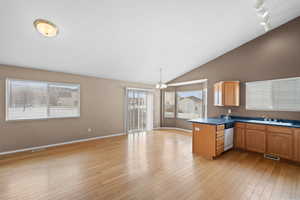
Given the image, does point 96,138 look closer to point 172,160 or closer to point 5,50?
point 172,160

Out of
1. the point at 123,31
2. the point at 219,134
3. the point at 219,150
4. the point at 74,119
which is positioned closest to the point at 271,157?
the point at 219,150

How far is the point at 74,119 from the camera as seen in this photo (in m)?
4.53

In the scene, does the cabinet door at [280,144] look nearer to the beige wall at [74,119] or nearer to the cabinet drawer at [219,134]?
the cabinet drawer at [219,134]

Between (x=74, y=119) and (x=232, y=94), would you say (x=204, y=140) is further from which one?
(x=74, y=119)

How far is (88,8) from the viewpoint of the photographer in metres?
2.40

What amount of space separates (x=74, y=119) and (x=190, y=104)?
15.8 feet

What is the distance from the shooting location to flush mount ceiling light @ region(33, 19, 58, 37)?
8.05ft

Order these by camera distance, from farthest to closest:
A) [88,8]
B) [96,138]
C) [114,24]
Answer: [96,138] < [114,24] < [88,8]

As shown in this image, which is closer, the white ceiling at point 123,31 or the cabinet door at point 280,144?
the white ceiling at point 123,31

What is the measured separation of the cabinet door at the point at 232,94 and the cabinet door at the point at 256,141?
3.08 ft

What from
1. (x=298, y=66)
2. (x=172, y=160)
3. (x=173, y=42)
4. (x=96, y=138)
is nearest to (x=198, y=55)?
(x=173, y=42)

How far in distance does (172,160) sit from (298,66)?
4.02 m

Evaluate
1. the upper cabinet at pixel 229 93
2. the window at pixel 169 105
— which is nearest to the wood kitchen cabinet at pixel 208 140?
the upper cabinet at pixel 229 93

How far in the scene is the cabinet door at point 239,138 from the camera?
12.5ft
